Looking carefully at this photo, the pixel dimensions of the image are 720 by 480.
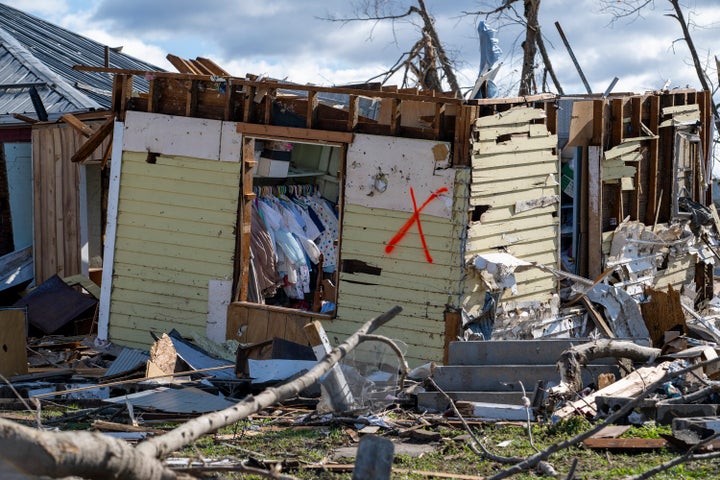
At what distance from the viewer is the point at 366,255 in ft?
37.9

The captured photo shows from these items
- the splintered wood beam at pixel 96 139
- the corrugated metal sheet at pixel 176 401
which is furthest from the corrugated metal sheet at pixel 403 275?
the splintered wood beam at pixel 96 139

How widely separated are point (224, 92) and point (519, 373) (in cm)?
508

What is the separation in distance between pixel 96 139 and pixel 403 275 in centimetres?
481

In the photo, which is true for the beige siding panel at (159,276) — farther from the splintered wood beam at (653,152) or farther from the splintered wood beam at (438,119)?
the splintered wood beam at (653,152)

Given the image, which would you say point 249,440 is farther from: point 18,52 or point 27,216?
point 18,52

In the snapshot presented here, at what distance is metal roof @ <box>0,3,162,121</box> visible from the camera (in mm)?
16406

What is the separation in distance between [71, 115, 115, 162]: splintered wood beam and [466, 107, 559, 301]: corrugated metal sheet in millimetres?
4812

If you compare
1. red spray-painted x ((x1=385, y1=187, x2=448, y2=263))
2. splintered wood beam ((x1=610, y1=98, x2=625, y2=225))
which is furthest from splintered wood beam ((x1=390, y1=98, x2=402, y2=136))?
splintered wood beam ((x1=610, y1=98, x2=625, y2=225))

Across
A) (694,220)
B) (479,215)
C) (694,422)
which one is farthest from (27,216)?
(694,422)

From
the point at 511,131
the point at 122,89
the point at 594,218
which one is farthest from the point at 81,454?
the point at 594,218

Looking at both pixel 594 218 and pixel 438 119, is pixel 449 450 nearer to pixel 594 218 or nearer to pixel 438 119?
pixel 438 119

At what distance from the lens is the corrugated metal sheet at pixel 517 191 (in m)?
11.3

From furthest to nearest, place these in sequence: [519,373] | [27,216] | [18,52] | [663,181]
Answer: [18,52] < [27,216] < [663,181] < [519,373]

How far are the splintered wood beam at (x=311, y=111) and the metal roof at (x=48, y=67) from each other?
561 centimetres
